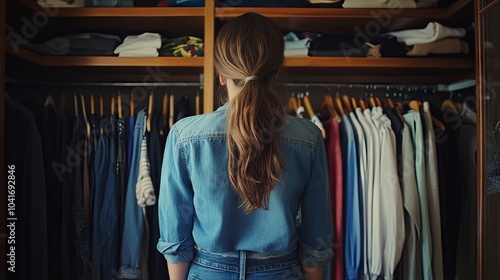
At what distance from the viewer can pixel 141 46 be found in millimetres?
2166

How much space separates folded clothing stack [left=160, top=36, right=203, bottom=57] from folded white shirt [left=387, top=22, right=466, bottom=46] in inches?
35.6

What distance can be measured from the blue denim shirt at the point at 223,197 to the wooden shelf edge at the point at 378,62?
2.81 feet

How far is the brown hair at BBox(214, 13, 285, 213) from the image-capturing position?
3.82 feet

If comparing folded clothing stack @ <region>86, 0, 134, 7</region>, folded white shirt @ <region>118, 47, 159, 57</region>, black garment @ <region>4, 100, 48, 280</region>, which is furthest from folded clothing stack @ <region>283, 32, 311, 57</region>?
black garment @ <region>4, 100, 48, 280</region>

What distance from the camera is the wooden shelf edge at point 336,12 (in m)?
2.04

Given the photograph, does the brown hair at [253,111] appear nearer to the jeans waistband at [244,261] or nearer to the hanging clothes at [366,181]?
the jeans waistband at [244,261]

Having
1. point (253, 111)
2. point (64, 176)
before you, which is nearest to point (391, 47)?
point (253, 111)

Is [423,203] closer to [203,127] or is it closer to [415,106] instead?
[415,106]

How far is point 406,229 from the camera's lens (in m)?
2.03

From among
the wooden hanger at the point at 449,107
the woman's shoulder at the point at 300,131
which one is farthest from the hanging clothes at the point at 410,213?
the woman's shoulder at the point at 300,131

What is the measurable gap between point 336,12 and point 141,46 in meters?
0.88

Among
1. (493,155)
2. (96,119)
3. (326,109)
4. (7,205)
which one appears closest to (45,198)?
(7,205)

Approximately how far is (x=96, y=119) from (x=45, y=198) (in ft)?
1.43

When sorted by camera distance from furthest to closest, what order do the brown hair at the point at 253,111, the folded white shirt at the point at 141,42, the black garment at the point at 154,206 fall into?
1. the folded white shirt at the point at 141,42
2. the black garment at the point at 154,206
3. the brown hair at the point at 253,111
